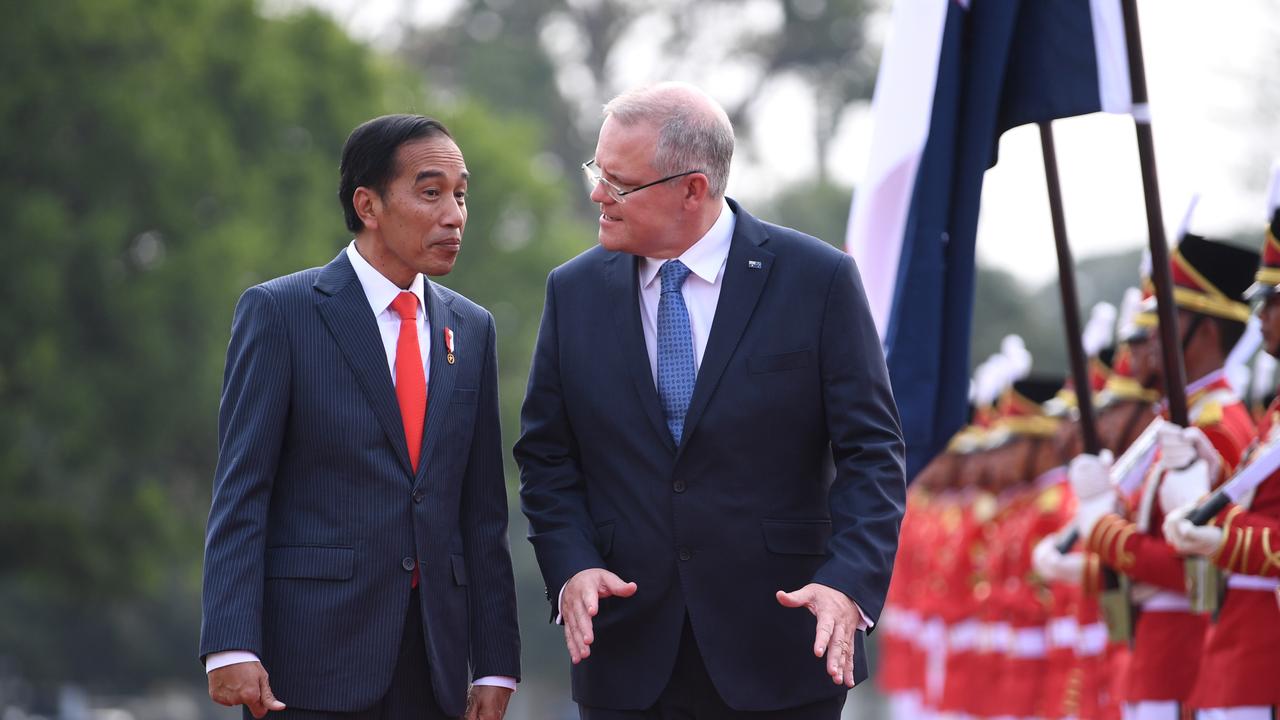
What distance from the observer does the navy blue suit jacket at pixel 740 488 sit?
15.9ft

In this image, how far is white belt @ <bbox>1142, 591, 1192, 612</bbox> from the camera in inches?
320

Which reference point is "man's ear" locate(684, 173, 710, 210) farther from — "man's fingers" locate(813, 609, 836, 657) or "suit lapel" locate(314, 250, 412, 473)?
"man's fingers" locate(813, 609, 836, 657)

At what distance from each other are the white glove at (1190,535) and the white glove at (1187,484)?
37cm

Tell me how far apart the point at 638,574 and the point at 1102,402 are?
21.1ft

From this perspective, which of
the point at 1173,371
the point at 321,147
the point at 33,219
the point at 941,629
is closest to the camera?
the point at 1173,371

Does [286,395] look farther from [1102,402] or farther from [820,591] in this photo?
[1102,402]

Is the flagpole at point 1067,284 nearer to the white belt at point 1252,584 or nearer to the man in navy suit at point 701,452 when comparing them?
the white belt at point 1252,584

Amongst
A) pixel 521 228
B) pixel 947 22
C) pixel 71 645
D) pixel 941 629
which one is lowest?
pixel 71 645

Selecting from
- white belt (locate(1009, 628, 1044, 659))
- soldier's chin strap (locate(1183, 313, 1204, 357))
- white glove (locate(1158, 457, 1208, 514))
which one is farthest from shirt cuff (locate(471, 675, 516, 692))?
white belt (locate(1009, 628, 1044, 659))

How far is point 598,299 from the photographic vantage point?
520cm

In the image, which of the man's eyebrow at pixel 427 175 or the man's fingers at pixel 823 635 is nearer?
the man's fingers at pixel 823 635

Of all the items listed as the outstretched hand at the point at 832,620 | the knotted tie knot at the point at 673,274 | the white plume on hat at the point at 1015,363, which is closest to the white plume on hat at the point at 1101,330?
the white plume on hat at the point at 1015,363

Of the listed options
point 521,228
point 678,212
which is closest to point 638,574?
point 678,212

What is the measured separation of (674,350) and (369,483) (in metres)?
0.88
